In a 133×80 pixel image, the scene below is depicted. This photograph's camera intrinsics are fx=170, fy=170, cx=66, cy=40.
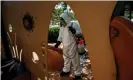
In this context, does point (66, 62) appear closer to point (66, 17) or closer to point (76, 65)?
point (76, 65)

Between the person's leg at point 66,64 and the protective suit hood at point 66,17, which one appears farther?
the person's leg at point 66,64

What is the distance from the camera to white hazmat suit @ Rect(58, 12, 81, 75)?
3.77 ft

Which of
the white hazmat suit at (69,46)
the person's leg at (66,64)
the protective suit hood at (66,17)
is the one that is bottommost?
the person's leg at (66,64)

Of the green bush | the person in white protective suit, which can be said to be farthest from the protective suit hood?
the green bush

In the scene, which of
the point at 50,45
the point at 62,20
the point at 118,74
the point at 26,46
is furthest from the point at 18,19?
the point at 118,74

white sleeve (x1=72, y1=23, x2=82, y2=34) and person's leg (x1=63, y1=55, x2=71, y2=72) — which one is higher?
white sleeve (x1=72, y1=23, x2=82, y2=34)

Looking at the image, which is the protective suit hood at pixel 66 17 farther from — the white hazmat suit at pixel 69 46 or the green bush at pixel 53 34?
the green bush at pixel 53 34

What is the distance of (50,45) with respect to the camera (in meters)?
1.40

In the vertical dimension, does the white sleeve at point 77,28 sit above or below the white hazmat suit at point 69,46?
above

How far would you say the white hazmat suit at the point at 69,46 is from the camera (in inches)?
45.2

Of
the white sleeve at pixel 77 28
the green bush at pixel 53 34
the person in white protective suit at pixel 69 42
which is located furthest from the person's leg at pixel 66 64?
the white sleeve at pixel 77 28

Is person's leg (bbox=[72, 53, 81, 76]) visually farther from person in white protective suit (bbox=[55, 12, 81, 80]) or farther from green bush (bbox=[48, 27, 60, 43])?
green bush (bbox=[48, 27, 60, 43])

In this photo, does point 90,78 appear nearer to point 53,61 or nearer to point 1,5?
point 53,61

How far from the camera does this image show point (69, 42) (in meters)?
1.19
